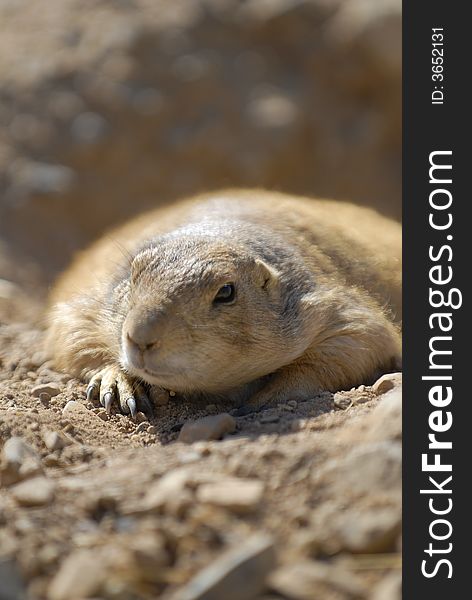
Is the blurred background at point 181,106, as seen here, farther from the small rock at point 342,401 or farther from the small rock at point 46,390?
the small rock at point 342,401

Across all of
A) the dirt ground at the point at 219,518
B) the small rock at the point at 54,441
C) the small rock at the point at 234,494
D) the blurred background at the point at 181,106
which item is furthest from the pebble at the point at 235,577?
the blurred background at the point at 181,106

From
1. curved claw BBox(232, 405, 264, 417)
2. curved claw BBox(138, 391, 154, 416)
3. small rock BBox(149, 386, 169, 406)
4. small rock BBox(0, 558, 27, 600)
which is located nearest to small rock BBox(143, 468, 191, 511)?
small rock BBox(0, 558, 27, 600)

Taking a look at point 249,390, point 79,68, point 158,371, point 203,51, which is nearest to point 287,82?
point 203,51

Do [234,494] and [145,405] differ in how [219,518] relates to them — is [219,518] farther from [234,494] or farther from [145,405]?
[145,405]

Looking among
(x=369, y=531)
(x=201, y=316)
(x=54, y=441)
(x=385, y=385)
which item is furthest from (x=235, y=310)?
(x=369, y=531)

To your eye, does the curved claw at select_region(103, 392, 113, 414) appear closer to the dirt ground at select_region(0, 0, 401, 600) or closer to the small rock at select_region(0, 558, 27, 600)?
the dirt ground at select_region(0, 0, 401, 600)
